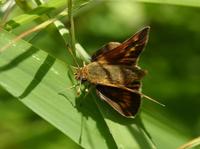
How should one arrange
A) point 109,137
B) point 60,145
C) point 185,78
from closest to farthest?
point 109,137 < point 60,145 < point 185,78

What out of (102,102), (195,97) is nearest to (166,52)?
(195,97)

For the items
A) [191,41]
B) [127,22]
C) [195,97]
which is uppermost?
[127,22]

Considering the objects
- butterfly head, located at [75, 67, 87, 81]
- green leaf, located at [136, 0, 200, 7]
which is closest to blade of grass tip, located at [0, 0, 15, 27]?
butterfly head, located at [75, 67, 87, 81]

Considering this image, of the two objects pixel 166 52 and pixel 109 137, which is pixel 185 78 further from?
pixel 109 137

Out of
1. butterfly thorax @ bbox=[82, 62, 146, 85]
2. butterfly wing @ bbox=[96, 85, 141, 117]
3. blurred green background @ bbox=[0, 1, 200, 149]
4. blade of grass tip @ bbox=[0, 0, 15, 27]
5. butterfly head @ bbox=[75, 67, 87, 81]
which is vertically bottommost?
blurred green background @ bbox=[0, 1, 200, 149]

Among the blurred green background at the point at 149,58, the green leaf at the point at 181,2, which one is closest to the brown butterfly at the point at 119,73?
the green leaf at the point at 181,2

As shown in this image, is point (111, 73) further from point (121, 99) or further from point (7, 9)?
point (7, 9)

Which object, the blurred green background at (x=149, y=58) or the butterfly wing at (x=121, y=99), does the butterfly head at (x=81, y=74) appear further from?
the blurred green background at (x=149, y=58)

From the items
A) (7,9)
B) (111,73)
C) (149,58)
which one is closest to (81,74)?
(111,73)

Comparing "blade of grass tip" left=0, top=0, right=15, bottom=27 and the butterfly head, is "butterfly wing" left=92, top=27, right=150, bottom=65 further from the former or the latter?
"blade of grass tip" left=0, top=0, right=15, bottom=27
